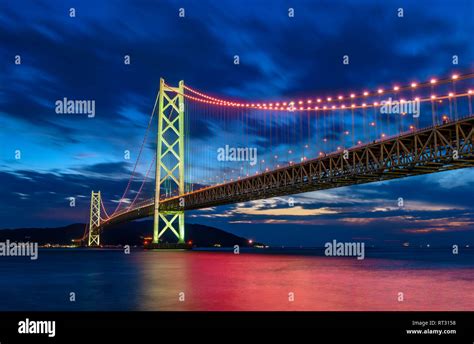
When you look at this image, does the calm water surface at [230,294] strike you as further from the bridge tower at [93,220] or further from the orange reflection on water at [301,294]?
the bridge tower at [93,220]

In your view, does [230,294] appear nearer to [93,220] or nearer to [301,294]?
[301,294]

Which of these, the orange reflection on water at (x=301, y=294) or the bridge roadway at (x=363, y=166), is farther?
the bridge roadway at (x=363, y=166)

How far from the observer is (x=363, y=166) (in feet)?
135

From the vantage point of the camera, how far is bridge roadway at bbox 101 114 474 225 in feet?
110

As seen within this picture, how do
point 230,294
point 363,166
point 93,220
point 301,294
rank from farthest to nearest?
point 93,220 < point 363,166 < point 230,294 < point 301,294

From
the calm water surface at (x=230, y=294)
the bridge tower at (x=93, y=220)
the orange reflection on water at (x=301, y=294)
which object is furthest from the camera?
the bridge tower at (x=93, y=220)

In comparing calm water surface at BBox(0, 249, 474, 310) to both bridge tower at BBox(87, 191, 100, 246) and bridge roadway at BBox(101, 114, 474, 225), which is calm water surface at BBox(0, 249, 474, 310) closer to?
bridge roadway at BBox(101, 114, 474, 225)

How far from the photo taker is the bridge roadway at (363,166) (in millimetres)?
33562

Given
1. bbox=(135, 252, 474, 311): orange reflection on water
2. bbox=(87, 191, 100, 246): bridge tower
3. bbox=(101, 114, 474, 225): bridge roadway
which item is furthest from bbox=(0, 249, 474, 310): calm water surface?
bbox=(87, 191, 100, 246): bridge tower

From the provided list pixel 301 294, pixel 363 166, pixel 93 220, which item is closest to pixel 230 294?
pixel 301 294

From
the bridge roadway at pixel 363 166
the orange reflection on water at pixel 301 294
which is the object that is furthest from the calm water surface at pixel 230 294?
the bridge roadway at pixel 363 166
